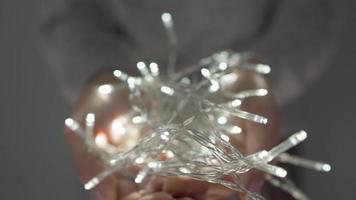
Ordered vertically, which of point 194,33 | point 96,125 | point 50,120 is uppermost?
point 50,120

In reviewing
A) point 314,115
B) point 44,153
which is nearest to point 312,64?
point 314,115

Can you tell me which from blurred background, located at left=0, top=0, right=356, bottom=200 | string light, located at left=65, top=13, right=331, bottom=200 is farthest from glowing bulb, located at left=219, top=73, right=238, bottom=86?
blurred background, located at left=0, top=0, right=356, bottom=200

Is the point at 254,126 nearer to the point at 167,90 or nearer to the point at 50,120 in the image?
the point at 167,90

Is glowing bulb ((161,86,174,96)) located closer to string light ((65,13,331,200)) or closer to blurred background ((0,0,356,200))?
string light ((65,13,331,200))

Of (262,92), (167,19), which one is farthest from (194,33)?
(262,92)

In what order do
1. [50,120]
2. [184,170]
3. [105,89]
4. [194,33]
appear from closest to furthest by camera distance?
[184,170] → [105,89] → [194,33] → [50,120]
